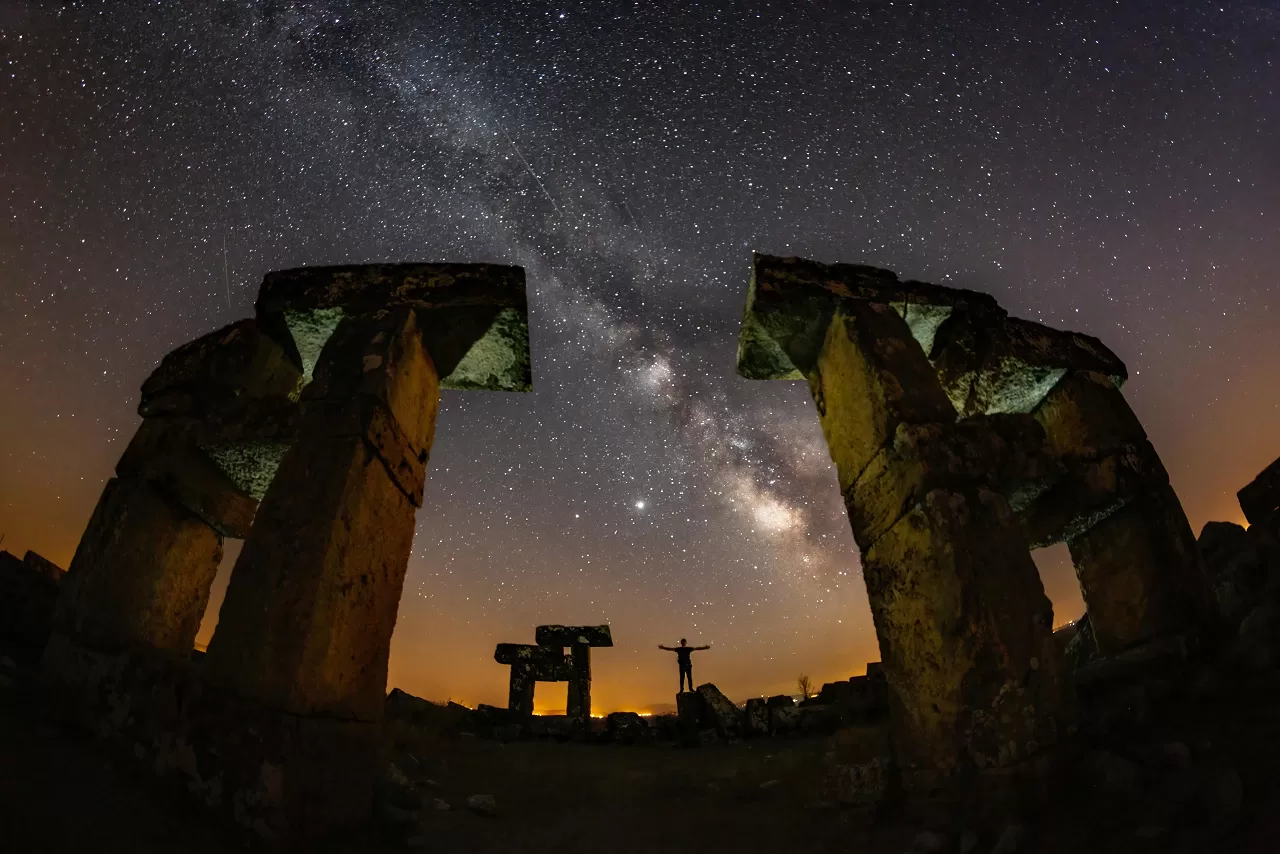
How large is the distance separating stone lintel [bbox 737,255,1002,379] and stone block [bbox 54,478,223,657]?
4699 millimetres

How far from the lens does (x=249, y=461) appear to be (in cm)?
457

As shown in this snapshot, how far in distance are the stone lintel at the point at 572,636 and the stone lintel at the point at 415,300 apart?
1009 centimetres

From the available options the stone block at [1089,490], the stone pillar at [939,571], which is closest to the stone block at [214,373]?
the stone pillar at [939,571]

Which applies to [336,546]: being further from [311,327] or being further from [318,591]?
[311,327]

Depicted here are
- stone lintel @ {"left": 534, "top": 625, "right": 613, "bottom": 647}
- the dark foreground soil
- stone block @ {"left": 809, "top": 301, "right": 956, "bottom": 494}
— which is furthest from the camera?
stone lintel @ {"left": 534, "top": 625, "right": 613, "bottom": 647}

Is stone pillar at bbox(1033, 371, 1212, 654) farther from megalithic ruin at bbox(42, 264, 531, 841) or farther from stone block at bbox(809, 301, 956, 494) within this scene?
megalithic ruin at bbox(42, 264, 531, 841)

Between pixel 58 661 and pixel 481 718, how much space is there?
6.38 m

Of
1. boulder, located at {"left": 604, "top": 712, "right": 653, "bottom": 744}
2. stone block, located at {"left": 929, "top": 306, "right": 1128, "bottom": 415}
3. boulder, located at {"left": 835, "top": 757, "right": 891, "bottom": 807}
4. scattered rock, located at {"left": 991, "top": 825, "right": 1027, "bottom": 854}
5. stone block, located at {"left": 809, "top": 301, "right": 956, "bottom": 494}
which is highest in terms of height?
stone block, located at {"left": 929, "top": 306, "right": 1128, "bottom": 415}

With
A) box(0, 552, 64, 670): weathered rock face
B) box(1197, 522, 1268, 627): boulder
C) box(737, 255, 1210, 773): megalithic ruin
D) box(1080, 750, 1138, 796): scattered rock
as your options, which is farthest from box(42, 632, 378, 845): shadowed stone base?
box(1197, 522, 1268, 627): boulder

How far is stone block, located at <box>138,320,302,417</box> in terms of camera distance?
4.79 metres

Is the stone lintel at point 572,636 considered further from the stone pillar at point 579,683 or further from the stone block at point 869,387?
the stone block at point 869,387

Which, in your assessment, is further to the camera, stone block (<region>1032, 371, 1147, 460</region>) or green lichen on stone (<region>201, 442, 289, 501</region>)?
stone block (<region>1032, 371, 1147, 460</region>)

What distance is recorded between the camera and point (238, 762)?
9.60 ft

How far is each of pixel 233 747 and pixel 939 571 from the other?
371cm
